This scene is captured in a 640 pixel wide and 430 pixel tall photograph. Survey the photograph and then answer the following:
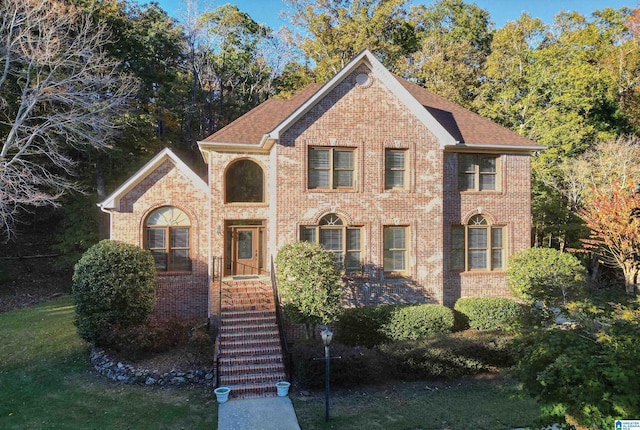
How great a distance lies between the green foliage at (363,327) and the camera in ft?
39.5

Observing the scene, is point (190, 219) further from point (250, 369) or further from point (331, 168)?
point (250, 369)

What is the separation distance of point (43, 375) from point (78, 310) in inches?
75.3

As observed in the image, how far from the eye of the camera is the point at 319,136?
13.2 meters

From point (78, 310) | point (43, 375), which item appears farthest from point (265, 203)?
point (43, 375)

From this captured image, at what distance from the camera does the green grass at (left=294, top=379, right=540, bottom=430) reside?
8.03 meters

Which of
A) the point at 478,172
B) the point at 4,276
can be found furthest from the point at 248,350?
the point at 4,276

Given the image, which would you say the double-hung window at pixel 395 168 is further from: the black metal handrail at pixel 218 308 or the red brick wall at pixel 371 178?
the black metal handrail at pixel 218 308

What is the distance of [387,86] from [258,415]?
10.5 m

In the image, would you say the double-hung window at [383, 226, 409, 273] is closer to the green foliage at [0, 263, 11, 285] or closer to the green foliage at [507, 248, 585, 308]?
the green foliage at [507, 248, 585, 308]

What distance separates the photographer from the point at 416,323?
12055 mm

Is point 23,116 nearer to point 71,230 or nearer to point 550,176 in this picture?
point 71,230

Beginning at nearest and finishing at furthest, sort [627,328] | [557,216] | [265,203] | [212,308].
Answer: [627,328]
[212,308]
[265,203]
[557,216]

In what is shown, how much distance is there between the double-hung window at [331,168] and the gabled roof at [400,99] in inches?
55.9

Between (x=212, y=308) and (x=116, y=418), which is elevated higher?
(x=212, y=308)
